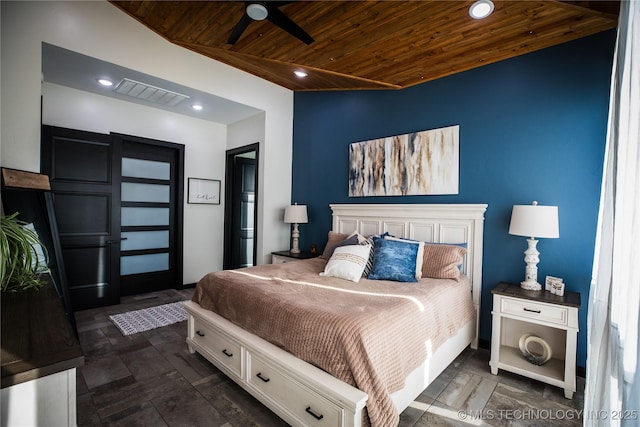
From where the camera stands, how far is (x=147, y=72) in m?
3.18

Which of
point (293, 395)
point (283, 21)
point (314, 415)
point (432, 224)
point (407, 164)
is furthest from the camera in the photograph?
point (407, 164)

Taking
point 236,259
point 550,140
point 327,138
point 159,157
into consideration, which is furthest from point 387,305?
point 159,157

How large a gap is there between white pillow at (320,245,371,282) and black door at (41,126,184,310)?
289 cm

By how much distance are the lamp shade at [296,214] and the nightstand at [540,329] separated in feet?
8.06

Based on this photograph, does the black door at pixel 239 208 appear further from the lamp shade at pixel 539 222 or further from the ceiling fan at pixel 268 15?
the lamp shade at pixel 539 222

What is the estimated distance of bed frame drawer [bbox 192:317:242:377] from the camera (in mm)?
2104

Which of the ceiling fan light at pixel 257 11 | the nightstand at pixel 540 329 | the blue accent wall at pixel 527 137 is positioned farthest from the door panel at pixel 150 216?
the nightstand at pixel 540 329

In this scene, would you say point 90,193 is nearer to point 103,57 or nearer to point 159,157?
point 159,157

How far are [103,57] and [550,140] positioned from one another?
418cm

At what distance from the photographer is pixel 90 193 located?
12.0ft

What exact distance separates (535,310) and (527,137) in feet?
4.88

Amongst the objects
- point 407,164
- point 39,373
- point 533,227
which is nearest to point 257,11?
point 407,164

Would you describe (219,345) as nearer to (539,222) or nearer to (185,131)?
(539,222)

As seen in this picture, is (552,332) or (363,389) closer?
(363,389)
